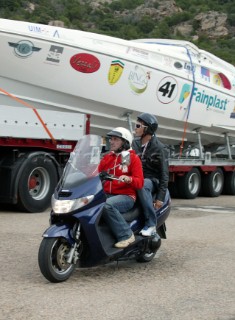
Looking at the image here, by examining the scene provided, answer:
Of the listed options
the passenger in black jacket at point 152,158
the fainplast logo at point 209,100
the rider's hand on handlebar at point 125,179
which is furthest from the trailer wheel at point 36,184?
the fainplast logo at point 209,100

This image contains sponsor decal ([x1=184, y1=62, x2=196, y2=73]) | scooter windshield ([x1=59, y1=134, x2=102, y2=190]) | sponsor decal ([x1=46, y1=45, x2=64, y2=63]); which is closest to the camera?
scooter windshield ([x1=59, y1=134, x2=102, y2=190])

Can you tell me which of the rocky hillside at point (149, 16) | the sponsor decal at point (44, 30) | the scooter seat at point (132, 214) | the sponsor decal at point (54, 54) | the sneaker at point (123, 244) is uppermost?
the rocky hillside at point (149, 16)

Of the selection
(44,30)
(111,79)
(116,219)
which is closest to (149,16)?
(111,79)

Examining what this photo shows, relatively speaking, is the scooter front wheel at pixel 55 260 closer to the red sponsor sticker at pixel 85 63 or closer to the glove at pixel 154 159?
the glove at pixel 154 159

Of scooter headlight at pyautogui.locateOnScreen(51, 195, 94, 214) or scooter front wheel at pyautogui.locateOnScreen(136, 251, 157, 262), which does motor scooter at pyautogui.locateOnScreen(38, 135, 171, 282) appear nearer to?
scooter headlight at pyautogui.locateOnScreen(51, 195, 94, 214)

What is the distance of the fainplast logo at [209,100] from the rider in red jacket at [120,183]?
904 centimetres

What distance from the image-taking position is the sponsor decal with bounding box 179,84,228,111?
557 inches

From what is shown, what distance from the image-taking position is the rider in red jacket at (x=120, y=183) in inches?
218

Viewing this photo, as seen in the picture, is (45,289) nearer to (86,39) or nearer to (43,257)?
(43,257)

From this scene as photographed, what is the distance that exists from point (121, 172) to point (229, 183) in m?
11.1

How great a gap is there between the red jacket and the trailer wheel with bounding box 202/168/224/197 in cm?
973

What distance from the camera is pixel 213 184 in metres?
15.5

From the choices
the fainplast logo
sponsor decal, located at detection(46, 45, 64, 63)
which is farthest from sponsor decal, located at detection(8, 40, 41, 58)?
the fainplast logo

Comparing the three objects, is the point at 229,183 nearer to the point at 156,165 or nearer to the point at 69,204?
the point at 156,165
